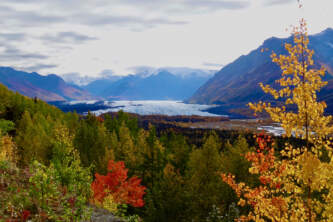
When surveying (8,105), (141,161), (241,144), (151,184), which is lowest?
(151,184)

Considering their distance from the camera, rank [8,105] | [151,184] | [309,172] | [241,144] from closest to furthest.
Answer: [309,172] → [241,144] → [151,184] → [8,105]

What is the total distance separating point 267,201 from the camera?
11242 millimetres

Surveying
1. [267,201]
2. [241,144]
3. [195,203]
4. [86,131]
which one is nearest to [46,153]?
[86,131]

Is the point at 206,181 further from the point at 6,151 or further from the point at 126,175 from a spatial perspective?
the point at 6,151

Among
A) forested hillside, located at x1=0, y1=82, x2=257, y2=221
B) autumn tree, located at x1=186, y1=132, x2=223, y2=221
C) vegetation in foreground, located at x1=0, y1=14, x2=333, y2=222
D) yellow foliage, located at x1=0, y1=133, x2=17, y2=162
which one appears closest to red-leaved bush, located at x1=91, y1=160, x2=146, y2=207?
forested hillside, located at x1=0, y1=82, x2=257, y2=221

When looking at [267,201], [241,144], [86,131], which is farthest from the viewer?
[86,131]

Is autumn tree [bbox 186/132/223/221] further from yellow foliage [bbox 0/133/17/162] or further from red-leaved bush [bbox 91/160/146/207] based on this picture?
yellow foliage [bbox 0/133/17/162]

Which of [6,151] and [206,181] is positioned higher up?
[6,151]

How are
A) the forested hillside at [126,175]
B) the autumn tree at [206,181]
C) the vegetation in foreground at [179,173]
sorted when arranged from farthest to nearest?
the autumn tree at [206,181] → the forested hillside at [126,175] → the vegetation in foreground at [179,173]

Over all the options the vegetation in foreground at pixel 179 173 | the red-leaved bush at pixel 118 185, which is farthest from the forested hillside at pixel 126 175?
the vegetation in foreground at pixel 179 173

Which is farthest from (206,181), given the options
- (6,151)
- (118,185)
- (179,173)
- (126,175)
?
(6,151)

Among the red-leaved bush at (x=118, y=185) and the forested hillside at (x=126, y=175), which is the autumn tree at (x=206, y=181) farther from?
the red-leaved bush at (x=118, y=185)

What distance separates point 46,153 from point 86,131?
13135mm

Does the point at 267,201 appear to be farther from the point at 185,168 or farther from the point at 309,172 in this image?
the point at 185,168
